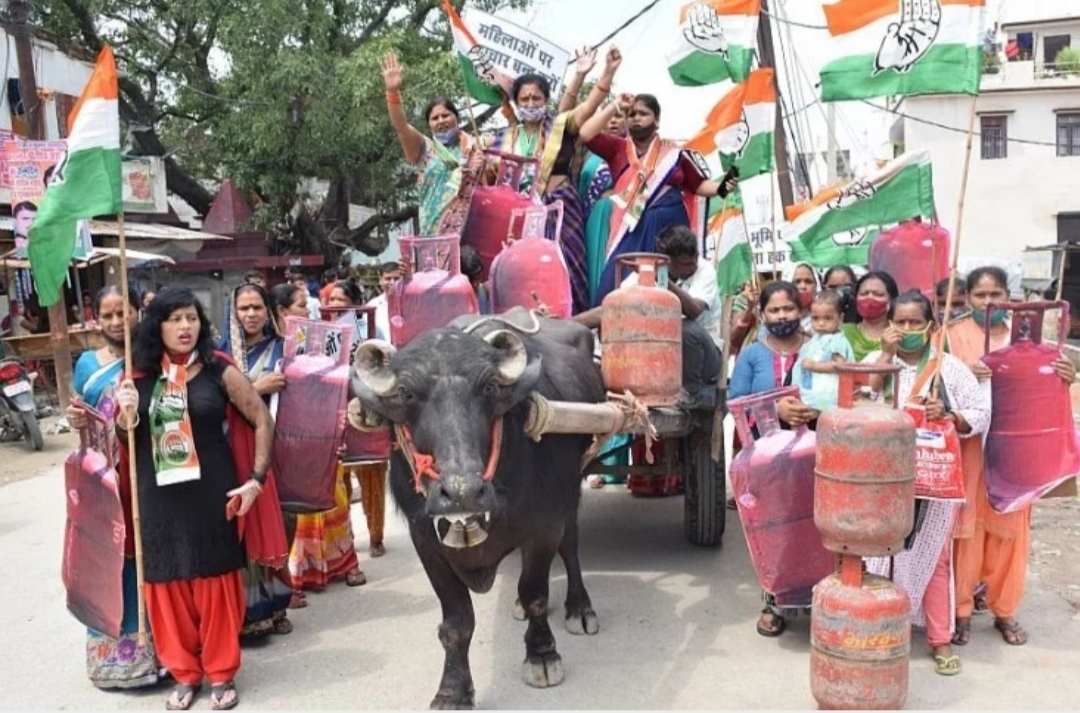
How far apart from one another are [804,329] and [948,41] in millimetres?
1454

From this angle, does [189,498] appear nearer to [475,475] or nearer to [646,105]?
[475,475]

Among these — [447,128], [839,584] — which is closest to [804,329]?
[839,584]

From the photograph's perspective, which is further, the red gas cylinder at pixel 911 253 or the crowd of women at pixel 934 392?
the red gas cylinder at pixel 911 253

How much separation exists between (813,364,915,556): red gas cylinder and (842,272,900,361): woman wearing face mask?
1.14m

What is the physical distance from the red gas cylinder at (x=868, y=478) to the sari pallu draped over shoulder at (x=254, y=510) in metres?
2.24

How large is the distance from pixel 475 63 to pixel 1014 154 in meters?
24.6

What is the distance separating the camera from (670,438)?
496 centimetres

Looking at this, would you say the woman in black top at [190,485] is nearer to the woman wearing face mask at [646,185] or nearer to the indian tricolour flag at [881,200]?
the woman wearing face mask at [646,185]

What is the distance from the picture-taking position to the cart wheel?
500 centimetres

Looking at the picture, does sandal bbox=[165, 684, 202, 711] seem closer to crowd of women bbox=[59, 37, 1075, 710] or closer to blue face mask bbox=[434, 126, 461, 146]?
crowd of women bbox=[59, 37, 1075, 710]

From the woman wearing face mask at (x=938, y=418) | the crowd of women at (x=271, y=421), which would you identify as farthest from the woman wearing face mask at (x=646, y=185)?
the woman wearing face mask at (x=938, y=418)

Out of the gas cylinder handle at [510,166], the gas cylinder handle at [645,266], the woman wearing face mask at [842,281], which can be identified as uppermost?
the gas cylinder handle at [510,166]

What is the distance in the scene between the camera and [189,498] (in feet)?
11.8

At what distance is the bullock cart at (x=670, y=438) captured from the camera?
10.9 feet
